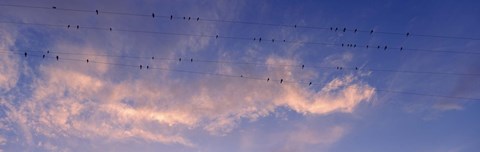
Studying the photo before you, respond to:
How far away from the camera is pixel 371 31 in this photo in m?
37.0

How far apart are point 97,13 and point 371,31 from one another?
57.3ft

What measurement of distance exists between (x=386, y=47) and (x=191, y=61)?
1293cm

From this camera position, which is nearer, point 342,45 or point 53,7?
point 53,7

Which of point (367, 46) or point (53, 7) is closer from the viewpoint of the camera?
point (53, 7)

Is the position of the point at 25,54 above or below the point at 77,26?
below

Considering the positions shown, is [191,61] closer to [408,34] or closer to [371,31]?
[371,31]

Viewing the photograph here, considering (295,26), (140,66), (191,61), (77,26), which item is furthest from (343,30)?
(77,26)

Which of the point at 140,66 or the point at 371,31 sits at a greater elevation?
the point at 371,31

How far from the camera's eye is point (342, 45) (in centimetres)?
3831

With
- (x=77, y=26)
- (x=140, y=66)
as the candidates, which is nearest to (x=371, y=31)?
(x=140, y=66)

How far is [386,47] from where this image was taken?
125ft

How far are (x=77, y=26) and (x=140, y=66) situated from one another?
4740 mm

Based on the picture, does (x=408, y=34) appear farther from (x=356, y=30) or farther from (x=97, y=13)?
(x=97, y=13)

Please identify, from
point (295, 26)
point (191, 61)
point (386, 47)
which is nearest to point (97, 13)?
point (191, 61)
